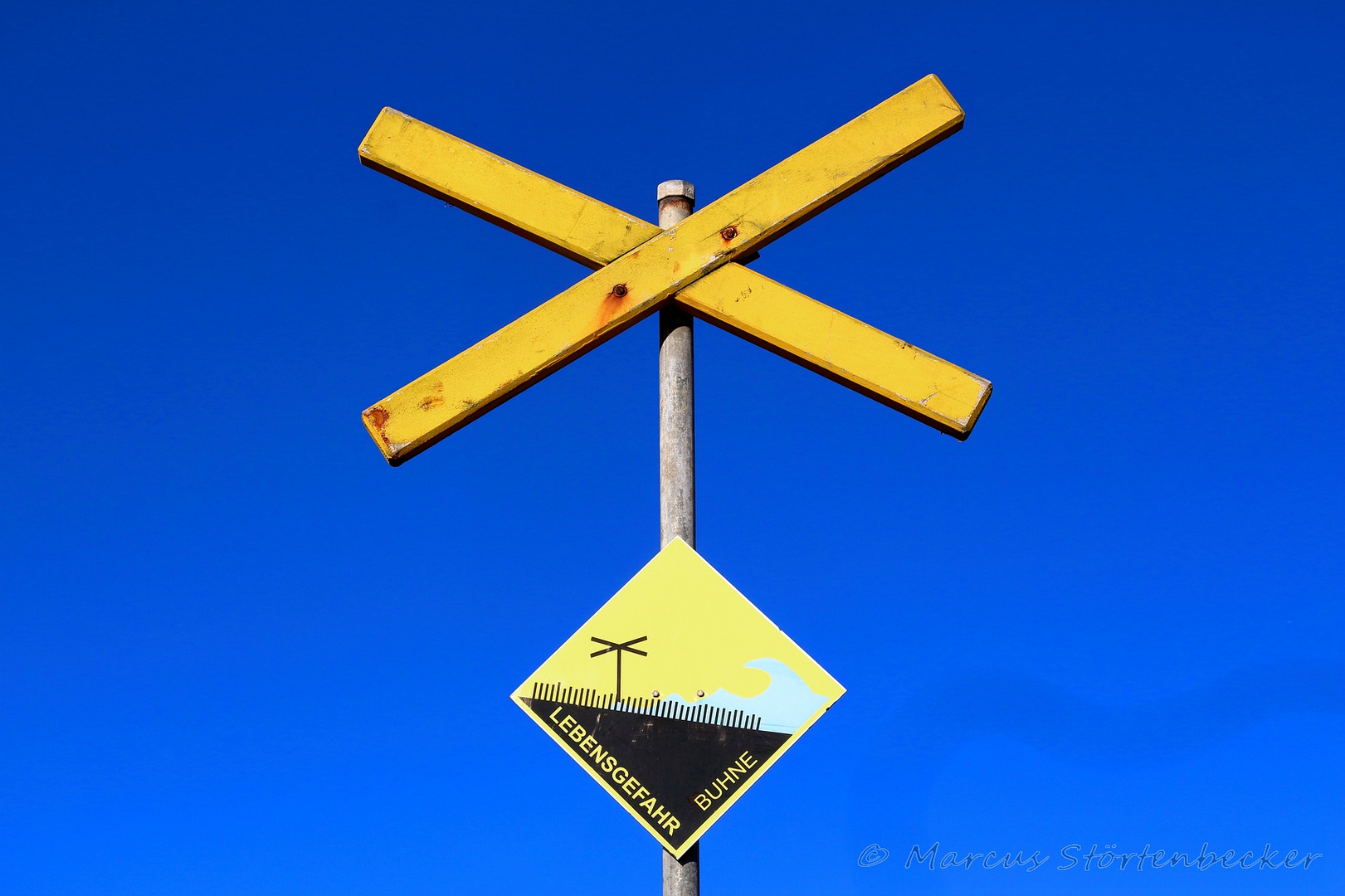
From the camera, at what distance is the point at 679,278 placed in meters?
2.92

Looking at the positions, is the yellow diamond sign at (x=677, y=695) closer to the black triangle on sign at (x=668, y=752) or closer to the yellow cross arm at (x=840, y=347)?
the black triangle on sign at (x=668, y=752)

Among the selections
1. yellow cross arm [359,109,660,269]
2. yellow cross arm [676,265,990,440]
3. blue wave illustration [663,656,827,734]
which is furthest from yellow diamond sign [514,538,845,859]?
yellow cross arm [359,109,660,269]

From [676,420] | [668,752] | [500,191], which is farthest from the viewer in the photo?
[500,191]

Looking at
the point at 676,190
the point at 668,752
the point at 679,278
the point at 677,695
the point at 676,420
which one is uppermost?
the point at 676,190

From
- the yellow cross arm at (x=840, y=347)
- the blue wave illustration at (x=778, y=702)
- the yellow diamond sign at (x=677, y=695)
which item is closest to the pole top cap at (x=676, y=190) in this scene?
the yellow cross arm at (x=840, y=347)

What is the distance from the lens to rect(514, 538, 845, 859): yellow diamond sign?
2.61m

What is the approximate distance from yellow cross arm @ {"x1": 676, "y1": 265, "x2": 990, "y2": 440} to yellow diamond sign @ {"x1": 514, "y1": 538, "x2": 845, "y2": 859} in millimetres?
575

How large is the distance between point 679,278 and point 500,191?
21.0 inches

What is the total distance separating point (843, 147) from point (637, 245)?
0.58 metres

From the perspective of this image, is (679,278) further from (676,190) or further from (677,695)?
(677,695)

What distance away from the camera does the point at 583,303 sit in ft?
9.62

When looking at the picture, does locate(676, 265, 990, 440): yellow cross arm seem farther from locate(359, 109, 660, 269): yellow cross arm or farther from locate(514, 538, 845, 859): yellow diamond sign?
locate(514, 538, 845, 859): yellow diamond sign

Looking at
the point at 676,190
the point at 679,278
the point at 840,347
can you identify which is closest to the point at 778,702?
the point at 840,347

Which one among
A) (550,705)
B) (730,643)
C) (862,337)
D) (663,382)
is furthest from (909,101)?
(550,705)
